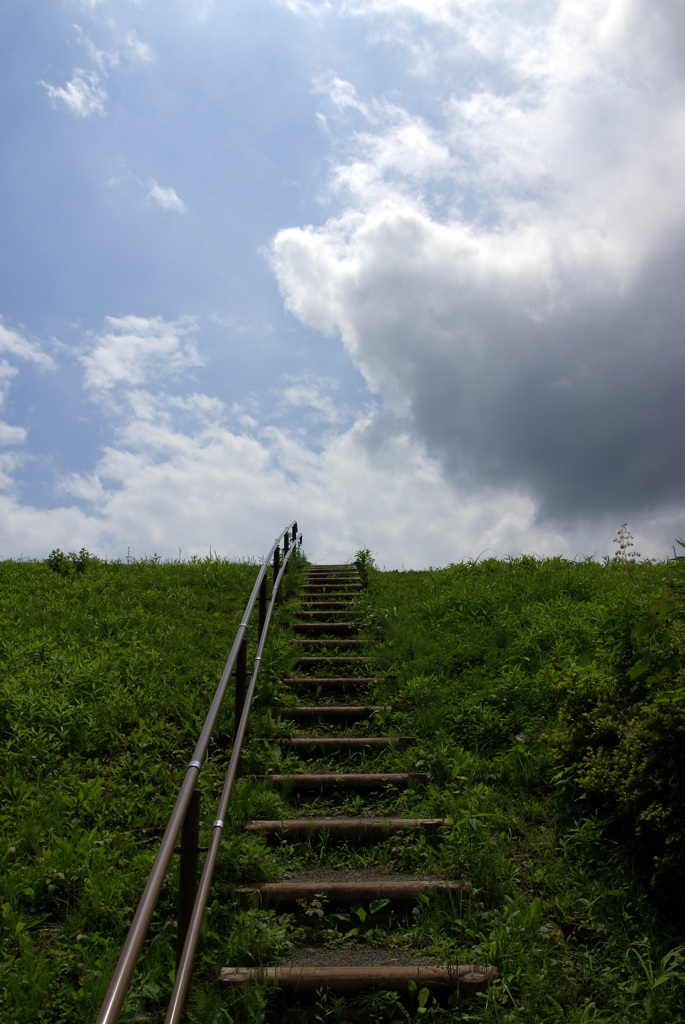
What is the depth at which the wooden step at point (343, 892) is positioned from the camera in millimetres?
3777

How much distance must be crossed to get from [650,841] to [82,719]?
4.47 meters

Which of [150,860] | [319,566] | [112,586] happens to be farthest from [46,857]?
[319,566]

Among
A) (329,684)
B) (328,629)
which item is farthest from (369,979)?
(328,629)

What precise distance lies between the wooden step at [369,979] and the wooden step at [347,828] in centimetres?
117

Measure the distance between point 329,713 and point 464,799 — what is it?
1.84 meters

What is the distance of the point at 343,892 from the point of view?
381 cm

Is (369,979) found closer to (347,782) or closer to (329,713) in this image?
(347,782)

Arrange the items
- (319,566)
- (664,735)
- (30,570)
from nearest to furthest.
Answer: (664,735) < (30,570) < (319,566)

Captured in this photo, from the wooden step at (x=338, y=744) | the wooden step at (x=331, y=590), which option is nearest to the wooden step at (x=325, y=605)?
the wooden step at (x=331, y=590)

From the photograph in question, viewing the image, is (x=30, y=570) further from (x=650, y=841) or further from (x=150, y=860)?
(x=650, y=841)

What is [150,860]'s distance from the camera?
4.20m

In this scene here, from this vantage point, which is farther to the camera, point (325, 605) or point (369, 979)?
point (325, 605)

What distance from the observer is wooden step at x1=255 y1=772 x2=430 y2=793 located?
5043 mm

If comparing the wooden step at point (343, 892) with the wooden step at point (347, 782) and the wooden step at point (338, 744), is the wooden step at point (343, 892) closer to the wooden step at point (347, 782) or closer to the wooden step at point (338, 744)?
the wooden step at point (347, 782)
